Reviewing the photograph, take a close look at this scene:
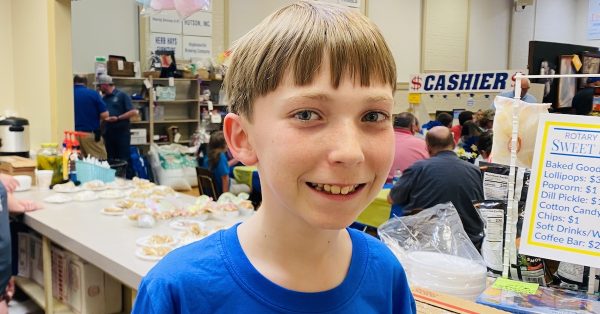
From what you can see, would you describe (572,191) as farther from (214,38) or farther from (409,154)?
(214,38)

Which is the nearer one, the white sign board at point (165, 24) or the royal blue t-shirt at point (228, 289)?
the royal blue t-shirt at point (228, 289)

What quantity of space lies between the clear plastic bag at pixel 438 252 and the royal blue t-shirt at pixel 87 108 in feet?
20.1

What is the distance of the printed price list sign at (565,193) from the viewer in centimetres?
138

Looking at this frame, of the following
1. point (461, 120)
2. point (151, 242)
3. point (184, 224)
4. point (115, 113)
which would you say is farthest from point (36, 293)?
point (461, 120)

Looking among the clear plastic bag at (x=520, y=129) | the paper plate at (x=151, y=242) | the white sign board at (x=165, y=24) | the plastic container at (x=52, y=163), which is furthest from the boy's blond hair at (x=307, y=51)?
the white sign board at (x=165, y=24)

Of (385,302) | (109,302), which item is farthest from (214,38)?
(385,302)

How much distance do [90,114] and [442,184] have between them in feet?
16.9

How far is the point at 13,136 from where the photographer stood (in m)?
4.33

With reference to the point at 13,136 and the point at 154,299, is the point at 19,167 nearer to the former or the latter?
the point at 13,136

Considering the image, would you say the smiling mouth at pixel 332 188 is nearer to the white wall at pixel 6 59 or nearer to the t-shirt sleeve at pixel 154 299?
the t-shirt sleeve at pixel 154 299

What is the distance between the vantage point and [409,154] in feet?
15.3

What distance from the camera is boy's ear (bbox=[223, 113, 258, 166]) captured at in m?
0.85

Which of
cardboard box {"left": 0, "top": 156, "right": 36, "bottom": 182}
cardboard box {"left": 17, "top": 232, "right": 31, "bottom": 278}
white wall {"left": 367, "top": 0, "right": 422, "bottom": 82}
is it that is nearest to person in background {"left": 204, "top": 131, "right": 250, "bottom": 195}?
cardboard box {"left": 0, "top": 156, "right": 36, "bottom": 182}

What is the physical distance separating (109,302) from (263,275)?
7.85 feet
